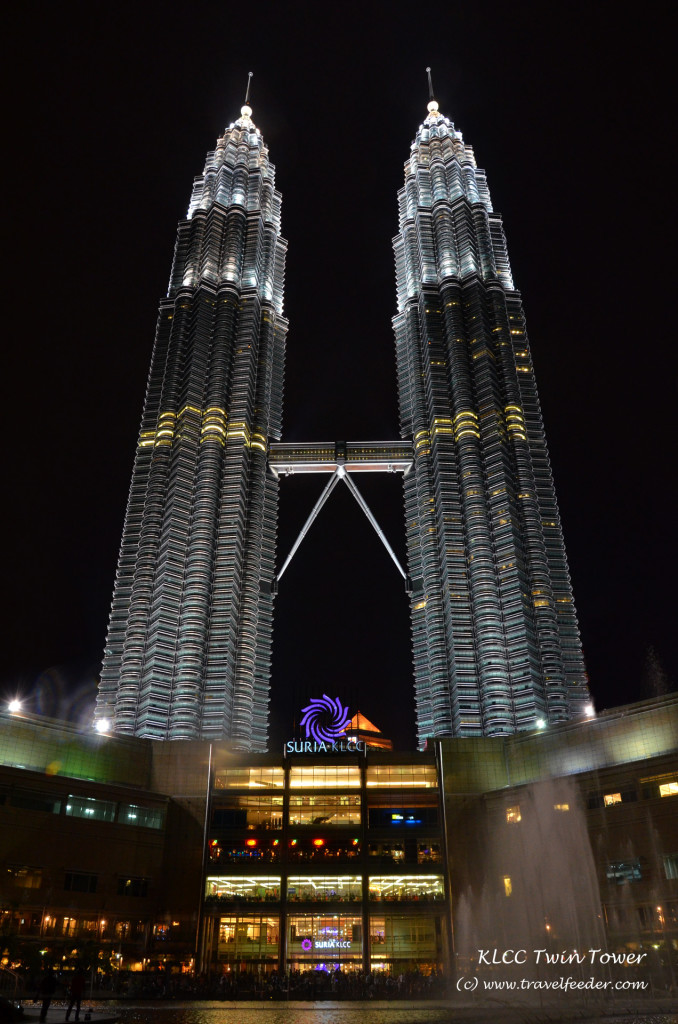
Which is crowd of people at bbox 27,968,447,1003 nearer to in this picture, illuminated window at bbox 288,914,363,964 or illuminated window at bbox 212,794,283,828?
illuminated window at bbox 288,914,363,964

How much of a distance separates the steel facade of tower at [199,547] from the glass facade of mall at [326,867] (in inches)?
1195

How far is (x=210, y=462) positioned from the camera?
176m

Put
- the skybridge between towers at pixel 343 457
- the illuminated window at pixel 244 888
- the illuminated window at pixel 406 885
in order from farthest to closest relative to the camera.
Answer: the skybridge between towers at pixel 343 457 < the illuminated window at pixel 406 885 < the illuminated window at pixel 244 888

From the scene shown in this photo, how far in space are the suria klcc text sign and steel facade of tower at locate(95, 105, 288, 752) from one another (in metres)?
23.4

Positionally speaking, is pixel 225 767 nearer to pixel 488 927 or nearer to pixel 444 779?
pixel 444 779

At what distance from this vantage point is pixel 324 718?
125500mm

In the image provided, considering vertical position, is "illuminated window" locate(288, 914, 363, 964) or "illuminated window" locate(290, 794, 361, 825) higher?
"illuminated window" locate(290, 794, 361, 825)

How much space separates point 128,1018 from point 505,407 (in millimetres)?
154268

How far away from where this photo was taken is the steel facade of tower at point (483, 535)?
155m

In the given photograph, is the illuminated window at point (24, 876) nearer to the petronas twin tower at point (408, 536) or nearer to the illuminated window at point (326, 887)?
the illuminated window at point (326, 887)

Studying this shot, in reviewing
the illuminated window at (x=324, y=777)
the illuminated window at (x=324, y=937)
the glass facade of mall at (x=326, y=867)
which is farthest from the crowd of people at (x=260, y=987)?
the illuminated window at (x=324, y=777)

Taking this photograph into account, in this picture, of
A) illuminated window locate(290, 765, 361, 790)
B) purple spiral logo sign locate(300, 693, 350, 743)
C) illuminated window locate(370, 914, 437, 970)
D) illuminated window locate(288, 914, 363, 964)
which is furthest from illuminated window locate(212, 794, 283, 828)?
illuminated window locate(370, 914, 437, 970)

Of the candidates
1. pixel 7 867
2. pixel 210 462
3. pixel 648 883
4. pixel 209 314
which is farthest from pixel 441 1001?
pixel 209 314

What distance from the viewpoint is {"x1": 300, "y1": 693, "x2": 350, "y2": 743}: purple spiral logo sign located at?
123250mm
